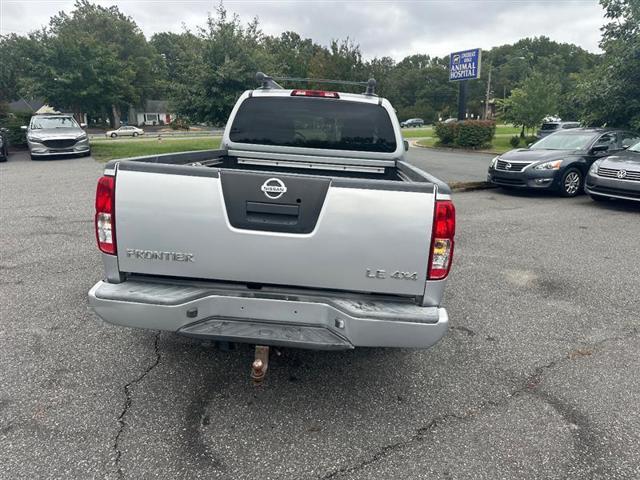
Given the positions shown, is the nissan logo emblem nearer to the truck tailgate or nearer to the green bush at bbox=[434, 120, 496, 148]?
the truck tailgate

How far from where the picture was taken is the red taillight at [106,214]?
2.50 meters

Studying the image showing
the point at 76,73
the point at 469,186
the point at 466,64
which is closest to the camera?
the point at 469,186

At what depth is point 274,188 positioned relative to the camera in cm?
246

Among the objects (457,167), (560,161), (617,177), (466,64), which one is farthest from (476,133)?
(617,177)

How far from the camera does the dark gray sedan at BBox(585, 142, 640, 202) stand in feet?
28.2

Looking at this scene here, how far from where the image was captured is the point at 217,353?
11.3ft

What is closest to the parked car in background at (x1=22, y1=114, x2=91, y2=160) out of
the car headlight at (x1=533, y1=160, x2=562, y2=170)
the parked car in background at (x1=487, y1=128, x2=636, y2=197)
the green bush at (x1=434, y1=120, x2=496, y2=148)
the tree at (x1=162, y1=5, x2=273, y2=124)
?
the tree at (x1=162, y1=5, x2=273, y2=124)

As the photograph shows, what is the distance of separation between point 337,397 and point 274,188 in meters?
1.49

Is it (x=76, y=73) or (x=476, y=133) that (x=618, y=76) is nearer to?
(x=476, y=133)

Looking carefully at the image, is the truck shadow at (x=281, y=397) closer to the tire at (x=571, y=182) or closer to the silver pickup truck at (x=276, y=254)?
the silver pickup truck at (x=276, y=254)

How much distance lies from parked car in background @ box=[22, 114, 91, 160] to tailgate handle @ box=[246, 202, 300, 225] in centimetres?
1701

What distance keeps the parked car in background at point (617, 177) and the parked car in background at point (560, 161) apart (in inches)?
34.0

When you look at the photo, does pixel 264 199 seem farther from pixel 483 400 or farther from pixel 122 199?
pixel 483 400

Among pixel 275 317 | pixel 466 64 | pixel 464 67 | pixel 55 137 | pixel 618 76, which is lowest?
pixel 275 317
